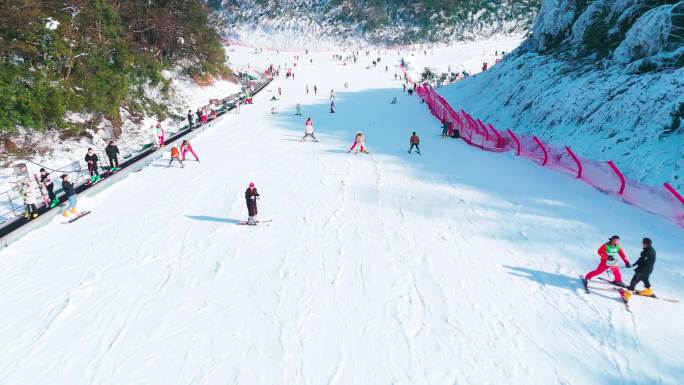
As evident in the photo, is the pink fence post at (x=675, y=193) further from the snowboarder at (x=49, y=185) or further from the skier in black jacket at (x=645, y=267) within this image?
the snowboarder at (x=49, y=185)

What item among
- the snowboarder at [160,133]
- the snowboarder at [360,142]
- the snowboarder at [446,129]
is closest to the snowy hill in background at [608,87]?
the snowboarder at [446,129]

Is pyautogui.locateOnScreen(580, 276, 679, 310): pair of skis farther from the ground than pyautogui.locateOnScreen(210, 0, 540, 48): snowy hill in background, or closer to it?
closer to it

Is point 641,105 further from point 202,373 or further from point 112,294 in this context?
point 112,294

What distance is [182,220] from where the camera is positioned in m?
11.7

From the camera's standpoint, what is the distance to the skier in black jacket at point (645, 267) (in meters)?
7.31

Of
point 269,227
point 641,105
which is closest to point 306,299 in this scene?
point 269,227

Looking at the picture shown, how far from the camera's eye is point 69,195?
12.0 m

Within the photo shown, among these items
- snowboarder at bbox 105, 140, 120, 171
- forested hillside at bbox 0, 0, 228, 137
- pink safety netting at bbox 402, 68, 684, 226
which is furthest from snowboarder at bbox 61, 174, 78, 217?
pink safety netting at bbox 402, 68, 684, 226

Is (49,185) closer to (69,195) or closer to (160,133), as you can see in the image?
(69,195)

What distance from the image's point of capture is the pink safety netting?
10656 millimetres

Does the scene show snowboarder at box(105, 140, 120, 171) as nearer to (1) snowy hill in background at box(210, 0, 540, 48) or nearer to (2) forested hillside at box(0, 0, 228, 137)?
(2) forested hillside at box(0, 0, 228, 137)

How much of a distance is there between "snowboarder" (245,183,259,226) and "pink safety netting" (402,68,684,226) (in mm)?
11113

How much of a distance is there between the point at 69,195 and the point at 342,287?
32.0 ft

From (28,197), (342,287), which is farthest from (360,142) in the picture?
(28,197)
